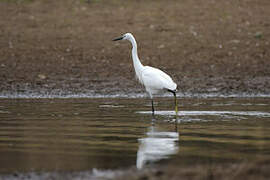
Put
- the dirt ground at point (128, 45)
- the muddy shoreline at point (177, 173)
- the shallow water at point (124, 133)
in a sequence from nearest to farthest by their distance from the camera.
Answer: the muddy shoreline at point (177, 173)
the shallow water at point (124, 133)
the dirt ground at point (128, 45)

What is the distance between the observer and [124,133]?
30.6 ft

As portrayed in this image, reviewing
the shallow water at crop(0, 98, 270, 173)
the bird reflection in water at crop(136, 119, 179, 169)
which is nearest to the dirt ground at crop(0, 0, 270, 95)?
the shallow water at crop(0, 98, 270, 173)

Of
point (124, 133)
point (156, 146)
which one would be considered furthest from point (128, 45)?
point (156, 146)

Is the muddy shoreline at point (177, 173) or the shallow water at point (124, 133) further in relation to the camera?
the shallow water at point (124, 133)

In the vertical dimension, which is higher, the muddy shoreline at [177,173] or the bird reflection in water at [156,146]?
the muddy shoreline at [177,173]

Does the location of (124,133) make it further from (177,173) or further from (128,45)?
(128,45)

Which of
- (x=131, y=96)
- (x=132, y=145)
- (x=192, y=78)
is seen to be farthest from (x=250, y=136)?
(x=192, y=78)

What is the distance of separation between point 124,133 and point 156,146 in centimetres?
122

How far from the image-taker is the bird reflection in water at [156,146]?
24.0ft

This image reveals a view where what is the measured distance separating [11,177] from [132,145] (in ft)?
7.23

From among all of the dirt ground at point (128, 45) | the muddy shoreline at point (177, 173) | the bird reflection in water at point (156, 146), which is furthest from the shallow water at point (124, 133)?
the dirt ground at point (128, 45)

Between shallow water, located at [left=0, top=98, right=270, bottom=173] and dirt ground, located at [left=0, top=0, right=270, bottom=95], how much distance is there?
2219 millimetres

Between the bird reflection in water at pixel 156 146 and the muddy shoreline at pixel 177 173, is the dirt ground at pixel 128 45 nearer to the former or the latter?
the bird reflection in water at pixel 156 146

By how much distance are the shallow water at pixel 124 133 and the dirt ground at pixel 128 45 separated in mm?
2219
